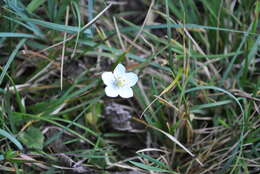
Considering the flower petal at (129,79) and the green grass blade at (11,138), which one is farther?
the flower petal at (129,79)

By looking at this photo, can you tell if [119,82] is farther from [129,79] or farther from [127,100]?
[127,100]

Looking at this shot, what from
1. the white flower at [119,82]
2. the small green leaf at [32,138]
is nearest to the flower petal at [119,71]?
the white flower at [119,82]

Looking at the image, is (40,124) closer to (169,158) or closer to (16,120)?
(16,120)

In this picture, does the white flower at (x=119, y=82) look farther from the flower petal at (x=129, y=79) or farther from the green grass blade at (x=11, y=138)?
the green grass blade at (x=11, y=138)

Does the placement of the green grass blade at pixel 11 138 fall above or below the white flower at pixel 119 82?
below

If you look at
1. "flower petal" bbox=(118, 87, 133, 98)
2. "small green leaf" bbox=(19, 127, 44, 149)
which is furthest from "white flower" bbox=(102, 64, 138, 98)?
"small green leaf" bbox=(19, 127, 44, 149)

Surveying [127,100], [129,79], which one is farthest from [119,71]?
[127,100]

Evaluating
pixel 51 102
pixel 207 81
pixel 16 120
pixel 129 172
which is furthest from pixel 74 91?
pixel 207 81

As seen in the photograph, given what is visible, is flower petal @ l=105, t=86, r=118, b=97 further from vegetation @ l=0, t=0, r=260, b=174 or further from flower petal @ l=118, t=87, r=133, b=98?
vegetation @ l=0, t=0, r=260, b=174
